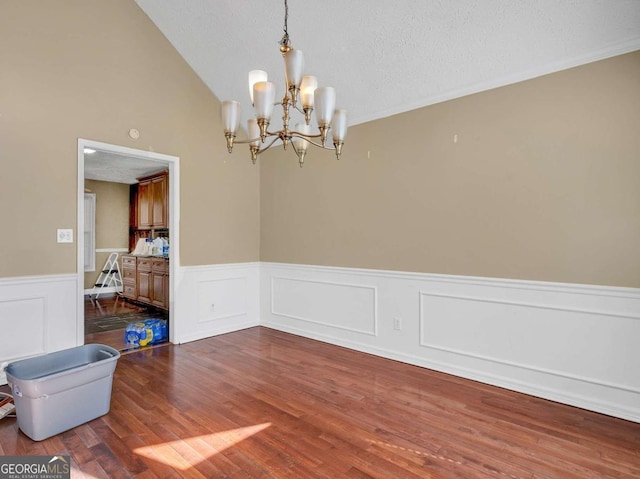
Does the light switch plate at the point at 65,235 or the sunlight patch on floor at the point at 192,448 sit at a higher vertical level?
the light switch plate at the point at 65,235

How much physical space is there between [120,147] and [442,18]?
309cm

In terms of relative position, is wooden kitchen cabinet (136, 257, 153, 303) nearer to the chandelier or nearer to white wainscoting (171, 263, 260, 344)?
white wainscoting (171, 263, 260, 344)

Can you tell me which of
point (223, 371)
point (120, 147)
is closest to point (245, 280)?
point (223, 371)

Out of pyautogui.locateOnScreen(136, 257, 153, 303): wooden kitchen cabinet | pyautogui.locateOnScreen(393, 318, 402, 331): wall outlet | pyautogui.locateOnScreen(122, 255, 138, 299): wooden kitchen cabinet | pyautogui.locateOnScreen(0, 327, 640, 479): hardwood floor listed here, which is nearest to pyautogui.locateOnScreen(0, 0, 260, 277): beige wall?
pyautogui.locateOnScreen(0, 327, 640, 479): hardwood floor

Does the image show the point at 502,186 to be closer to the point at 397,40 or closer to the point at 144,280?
the point at 397,40

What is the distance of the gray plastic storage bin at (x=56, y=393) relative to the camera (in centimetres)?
218

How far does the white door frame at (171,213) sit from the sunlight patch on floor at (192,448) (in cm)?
187

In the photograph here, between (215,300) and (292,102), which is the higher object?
(292,102)

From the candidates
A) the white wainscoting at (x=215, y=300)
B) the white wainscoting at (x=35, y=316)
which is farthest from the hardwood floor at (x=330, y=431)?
the white wainscoting at (x=215, y=300)

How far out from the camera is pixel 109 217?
24.0 ft

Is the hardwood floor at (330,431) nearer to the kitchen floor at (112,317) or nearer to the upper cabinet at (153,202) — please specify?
the kitchen floor at (112,317)

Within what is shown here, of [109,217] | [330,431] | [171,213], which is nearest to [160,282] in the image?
[171,213]

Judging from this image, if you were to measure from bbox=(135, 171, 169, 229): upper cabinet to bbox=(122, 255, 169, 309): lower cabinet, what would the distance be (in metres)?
0.62

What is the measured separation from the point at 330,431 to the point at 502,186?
2.26 metres
